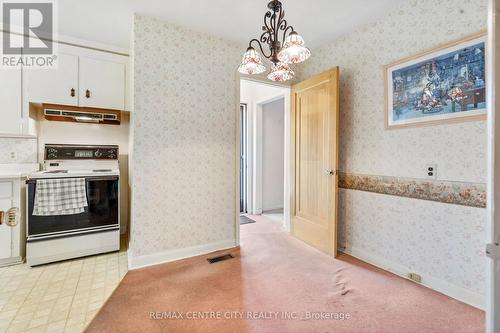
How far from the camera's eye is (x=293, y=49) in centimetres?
147

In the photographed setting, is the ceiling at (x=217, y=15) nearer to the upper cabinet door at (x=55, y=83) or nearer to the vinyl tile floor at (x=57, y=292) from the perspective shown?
the upper cabinet door at (x=55, y=83)

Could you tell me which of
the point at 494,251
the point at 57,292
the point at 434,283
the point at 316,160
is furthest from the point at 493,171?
the point at 57,292

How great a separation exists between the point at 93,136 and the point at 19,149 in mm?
731

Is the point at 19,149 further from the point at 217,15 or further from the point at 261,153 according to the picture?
the point at 261,153

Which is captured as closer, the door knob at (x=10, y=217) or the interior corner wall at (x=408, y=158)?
→ the interior corner wall at (x=408, y=158)

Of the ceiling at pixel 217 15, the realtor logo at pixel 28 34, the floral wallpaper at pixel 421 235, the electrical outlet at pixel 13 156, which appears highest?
the ceiling at pixel 217 15

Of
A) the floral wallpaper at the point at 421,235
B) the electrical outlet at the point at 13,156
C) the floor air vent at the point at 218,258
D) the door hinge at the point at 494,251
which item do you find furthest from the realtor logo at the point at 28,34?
the floral wallpaper at the point at 421,235

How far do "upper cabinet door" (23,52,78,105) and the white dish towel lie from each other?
92 cm

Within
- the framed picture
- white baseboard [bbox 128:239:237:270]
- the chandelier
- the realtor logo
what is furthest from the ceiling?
white baseboard [bbox 128:239:237:270]

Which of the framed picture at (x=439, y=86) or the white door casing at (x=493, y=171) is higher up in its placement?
the framed picture at (x=439, y=86)

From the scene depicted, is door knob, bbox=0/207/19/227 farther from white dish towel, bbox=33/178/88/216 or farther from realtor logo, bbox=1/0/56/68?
realtor logo, bbox=1/0/56/68

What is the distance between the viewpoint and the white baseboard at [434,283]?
1812 millimetres

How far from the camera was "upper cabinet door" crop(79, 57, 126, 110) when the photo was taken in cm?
281

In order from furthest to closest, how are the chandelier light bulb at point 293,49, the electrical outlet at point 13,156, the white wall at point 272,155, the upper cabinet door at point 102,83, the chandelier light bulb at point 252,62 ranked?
the white wall at point 272,155
the upper cabinet door at point 102,83
the electrical outlet at point 13,156
the chandelier light bulb at point 252,62
the chandelier light bulb at point 293,49
